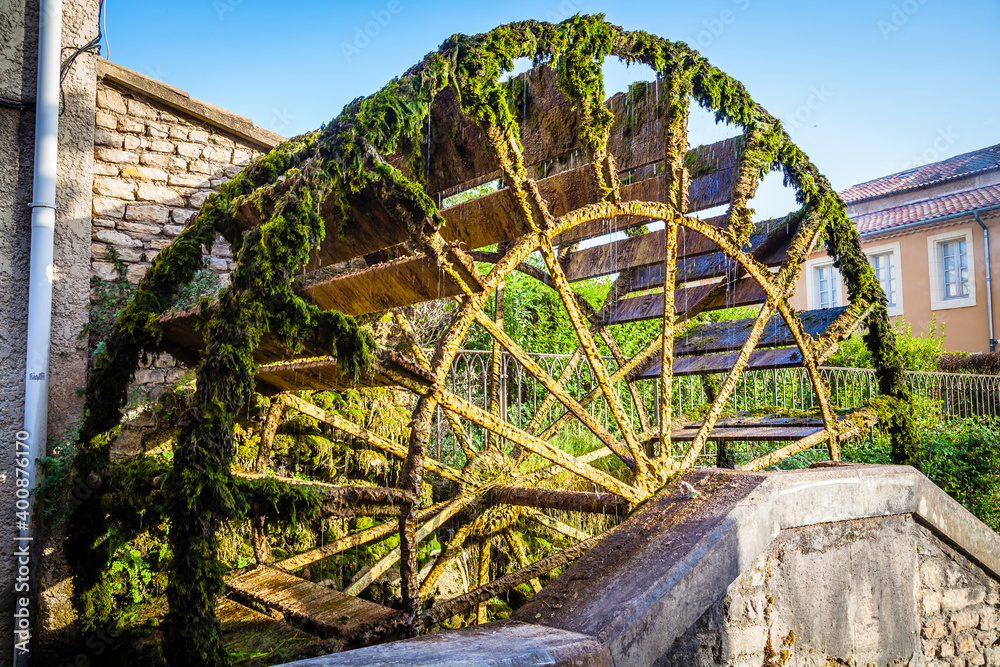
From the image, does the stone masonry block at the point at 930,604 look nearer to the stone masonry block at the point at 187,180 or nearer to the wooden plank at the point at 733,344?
the wooden plank at the point at 733,344

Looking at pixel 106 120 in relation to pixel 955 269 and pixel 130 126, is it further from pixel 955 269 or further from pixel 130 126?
pixel 955 269

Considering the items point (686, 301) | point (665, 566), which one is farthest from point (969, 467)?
point (665, 566)

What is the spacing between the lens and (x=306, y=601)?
2.91 m

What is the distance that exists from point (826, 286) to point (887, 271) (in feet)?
4.59

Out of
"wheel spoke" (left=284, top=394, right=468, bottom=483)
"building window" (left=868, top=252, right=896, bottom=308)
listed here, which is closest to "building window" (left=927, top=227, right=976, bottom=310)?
"building window" (left=868, top=252, right=896, bottom=308)

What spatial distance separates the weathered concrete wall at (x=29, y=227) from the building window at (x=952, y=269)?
49.6 feet

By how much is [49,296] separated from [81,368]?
45 centimetres

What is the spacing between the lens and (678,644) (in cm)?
219

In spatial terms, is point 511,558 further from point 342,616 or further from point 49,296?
point 49,296

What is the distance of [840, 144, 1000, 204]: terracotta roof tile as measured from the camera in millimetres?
15008

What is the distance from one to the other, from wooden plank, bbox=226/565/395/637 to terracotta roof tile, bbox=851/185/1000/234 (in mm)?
14393

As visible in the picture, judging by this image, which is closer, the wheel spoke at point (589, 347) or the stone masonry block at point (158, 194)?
the wheel spoke at point (589, 347)


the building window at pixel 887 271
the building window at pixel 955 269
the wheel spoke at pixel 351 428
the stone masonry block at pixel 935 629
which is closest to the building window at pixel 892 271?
the building window at pixel 887 271

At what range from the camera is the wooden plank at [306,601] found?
2.61 meters
